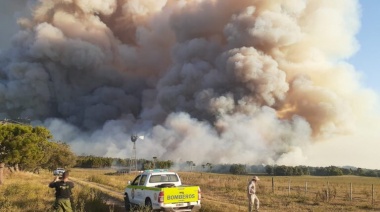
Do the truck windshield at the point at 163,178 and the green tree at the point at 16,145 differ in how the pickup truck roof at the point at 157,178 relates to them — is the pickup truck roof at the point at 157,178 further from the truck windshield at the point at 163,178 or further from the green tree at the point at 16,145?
the green tree at the point at 16,145

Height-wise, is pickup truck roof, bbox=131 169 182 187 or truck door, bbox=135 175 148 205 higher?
pickup truck roof, bbox=131 169 182 187

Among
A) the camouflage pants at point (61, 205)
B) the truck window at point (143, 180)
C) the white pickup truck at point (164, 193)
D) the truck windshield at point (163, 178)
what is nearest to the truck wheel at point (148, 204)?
the white pickup truck at point (164, 193)

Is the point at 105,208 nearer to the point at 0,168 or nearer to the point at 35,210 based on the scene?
the point at 35,210

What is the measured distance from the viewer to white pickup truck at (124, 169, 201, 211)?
17.0 meters

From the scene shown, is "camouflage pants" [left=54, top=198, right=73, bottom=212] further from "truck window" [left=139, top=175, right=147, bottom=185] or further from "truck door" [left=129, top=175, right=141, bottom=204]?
"truck door" [left=129, top=175, right=141, bottom=204]

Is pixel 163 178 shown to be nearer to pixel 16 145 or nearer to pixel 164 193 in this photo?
pixel 164 193

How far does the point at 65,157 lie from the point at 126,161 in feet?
256

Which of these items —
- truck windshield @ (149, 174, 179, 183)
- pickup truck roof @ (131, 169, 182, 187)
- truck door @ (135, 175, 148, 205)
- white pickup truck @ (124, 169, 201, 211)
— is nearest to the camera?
white pickup truck @ (124, 169, 201, 211)

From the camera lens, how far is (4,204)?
17.8 meters

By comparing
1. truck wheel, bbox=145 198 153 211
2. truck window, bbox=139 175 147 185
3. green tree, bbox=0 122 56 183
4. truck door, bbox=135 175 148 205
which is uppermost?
green tree, bbox=0 122 56 183

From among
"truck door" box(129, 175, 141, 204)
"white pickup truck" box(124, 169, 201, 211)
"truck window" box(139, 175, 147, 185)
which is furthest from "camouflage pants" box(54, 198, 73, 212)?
"truck door" box(129, 175, 141, 204)

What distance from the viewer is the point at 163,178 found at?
1961 cm

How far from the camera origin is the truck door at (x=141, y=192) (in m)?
18.9

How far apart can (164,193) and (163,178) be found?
106 inches
